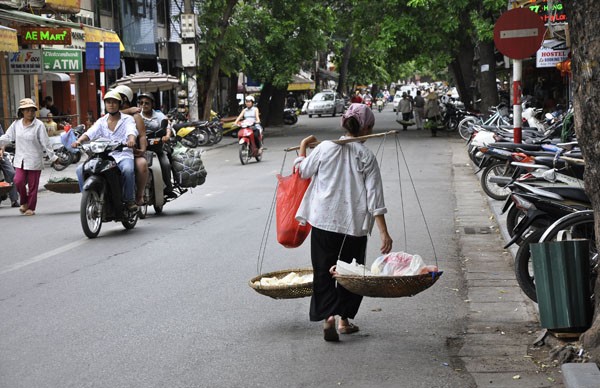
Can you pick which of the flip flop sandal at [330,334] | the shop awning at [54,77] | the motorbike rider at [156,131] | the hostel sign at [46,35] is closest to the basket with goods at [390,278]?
the flip flop sandal at [330,334]

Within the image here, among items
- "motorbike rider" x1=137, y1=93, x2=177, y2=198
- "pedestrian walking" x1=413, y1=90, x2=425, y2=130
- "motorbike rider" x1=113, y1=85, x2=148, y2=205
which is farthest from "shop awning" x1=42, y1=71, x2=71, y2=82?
"motorbike rider" x1=113, y1=85, x2=148, y2=205

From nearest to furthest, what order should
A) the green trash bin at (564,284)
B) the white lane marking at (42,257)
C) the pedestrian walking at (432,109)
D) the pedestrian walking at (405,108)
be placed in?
the green trash bin at (564,284) < the white lane marking at (42,257) < the pedestrian walking at (432,109) < the pedestrian walking at (405,108)

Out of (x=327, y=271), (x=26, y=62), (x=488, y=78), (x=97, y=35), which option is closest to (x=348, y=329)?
(x=327, y=271)

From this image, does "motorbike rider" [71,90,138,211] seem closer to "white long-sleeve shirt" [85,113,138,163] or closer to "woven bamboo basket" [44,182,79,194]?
"white long-sleeve shirt" [85,113,138,163]

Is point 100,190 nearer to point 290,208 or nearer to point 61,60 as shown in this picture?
point 290,208

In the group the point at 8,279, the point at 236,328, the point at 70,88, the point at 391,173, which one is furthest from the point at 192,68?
the point at 236,328

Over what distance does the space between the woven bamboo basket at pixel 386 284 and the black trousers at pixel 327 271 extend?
37 centimetres

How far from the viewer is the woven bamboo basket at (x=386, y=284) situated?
19.2 ft

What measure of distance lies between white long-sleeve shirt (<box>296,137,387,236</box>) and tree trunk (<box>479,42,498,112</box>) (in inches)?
1083

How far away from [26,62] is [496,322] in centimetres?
1887

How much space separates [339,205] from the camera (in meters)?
6.32

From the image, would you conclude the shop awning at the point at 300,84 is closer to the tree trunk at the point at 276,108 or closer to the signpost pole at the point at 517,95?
the tree trunk at the point at 276,108

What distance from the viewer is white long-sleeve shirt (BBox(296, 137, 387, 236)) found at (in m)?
6.31

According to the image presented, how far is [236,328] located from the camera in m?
6.73
